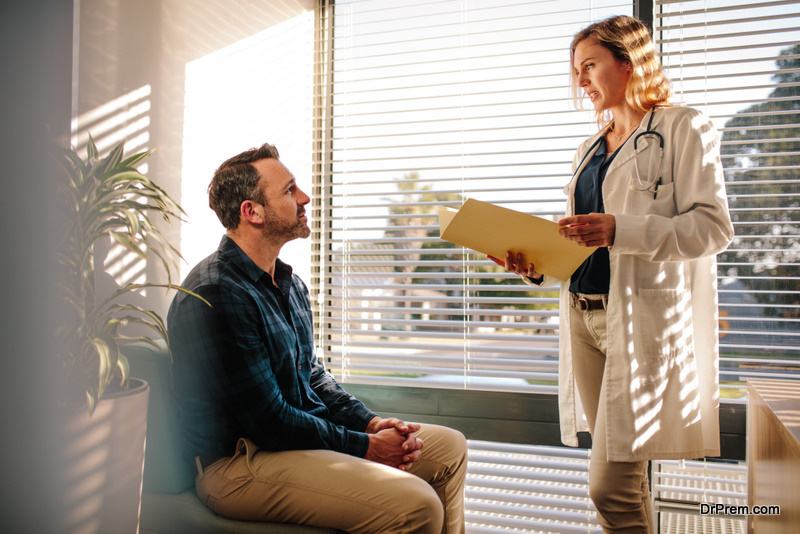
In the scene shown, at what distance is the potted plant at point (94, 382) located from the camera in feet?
3.83

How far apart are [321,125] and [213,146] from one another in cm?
84

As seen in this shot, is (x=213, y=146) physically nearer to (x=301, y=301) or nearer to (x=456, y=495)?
(x=301, y=301)

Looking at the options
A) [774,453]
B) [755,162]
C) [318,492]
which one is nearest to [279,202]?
[318,492]

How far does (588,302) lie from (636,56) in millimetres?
801

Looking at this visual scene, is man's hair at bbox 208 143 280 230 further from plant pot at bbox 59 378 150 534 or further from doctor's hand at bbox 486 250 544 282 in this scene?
doctor's hand at bbox 486 250 544 282

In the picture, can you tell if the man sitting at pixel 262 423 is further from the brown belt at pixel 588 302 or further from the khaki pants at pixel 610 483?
the brown belt at pixel 588 302

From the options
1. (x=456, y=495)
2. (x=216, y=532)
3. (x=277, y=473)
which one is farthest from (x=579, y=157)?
(x=216, y=532)

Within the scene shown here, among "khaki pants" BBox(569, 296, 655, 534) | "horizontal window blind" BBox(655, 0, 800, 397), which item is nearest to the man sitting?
"khaki pants" BBox(569, 296, 655, 534)

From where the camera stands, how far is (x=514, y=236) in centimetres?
170

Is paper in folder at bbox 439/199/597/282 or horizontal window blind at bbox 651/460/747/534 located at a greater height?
paper in folder at bbox 439/199/597/282

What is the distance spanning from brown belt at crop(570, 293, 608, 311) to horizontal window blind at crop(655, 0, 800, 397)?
878mm

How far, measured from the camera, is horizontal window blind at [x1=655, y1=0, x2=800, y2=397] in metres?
2.21

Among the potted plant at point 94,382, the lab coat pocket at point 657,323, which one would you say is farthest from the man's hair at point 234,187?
the lab coat pocket at point 657,323

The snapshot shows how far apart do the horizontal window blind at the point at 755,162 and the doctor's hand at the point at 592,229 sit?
1046mm
